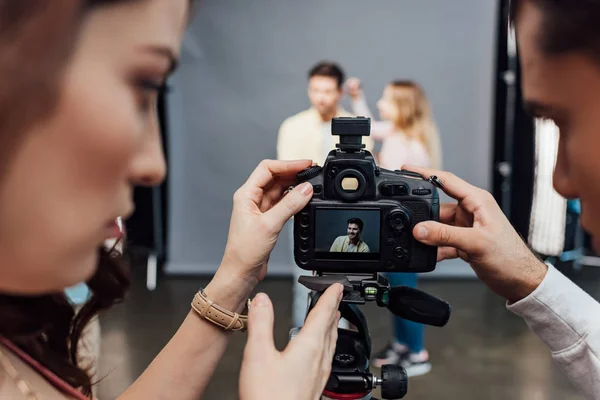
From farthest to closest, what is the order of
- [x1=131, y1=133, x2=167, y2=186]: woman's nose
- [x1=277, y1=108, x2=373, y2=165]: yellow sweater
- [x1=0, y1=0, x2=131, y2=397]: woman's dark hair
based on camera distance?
[x1=277, y1=108, x2=373, y2=165]: yellow sweater, [x1=131, y1=133, x2=167, y2=186]: woman's nose, [x1=0, y1=0, x2=131, y2=397]: woman's dark hair

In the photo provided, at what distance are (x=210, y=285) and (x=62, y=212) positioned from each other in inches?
20.3

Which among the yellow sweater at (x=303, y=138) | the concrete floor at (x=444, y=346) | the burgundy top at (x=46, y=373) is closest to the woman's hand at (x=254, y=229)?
the burgundy top at (x=46, y=373)

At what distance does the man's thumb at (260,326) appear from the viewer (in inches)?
28.4

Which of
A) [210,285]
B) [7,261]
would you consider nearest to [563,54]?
[7,261]

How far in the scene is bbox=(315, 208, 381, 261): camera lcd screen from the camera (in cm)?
97

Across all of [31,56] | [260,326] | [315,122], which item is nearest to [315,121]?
[315,122]

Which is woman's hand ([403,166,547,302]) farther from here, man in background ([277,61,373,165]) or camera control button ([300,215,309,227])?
man in background ([277,61,373,165])

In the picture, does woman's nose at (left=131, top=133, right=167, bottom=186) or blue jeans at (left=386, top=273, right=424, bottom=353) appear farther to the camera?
blue jeans at (left=386, top=273, right=424, bottom=353)

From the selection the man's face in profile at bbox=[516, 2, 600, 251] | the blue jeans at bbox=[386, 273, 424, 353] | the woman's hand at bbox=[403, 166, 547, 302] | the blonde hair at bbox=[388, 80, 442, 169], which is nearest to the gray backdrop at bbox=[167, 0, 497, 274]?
the blonde hair at bbox=[388, 80, 442, 169]

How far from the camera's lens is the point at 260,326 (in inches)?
29.2

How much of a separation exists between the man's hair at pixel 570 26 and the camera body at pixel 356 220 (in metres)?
0.42

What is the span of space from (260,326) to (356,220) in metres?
0.30

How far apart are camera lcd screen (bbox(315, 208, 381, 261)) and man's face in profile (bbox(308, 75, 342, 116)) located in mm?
2069

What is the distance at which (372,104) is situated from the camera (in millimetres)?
3848
